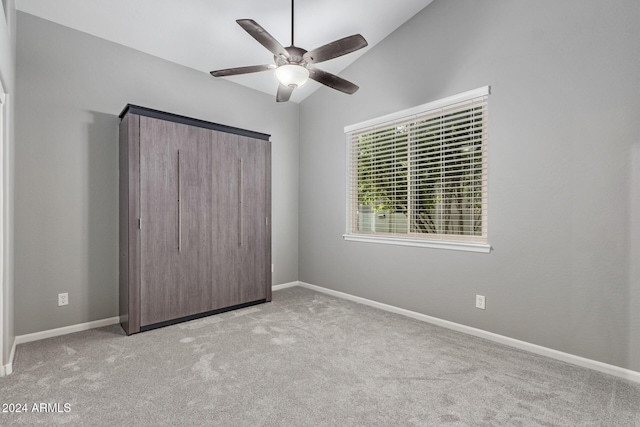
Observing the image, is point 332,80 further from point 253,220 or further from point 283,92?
point 253,220

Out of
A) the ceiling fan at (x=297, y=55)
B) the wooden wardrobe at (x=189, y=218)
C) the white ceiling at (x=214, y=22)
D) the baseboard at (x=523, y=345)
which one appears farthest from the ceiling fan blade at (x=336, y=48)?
the baseboard at (x=523, y=345)

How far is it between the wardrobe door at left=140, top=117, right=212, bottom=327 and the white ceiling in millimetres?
931

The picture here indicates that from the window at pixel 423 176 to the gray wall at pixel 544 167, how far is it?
12 centimetres

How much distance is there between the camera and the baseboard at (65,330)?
275 cm

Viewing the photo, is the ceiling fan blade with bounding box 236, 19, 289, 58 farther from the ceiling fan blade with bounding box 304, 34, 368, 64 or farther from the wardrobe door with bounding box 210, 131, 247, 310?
the wardrobe door with bounding box 210, 131, 247, 310

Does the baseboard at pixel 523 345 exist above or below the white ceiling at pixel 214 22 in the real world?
below

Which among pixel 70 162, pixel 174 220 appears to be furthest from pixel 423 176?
pixel 70 162

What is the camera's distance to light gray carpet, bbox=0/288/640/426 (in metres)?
1.76

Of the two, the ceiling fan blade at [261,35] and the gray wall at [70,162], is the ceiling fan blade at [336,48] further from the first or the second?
the gray wall at [70,162]

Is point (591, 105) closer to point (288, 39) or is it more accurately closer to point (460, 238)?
point (460, 238)

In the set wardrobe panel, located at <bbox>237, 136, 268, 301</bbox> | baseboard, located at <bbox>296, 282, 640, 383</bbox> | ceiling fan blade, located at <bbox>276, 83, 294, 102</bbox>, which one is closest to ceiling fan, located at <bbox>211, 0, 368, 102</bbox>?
ceiling fan blade, located at <bbox>276, 83, 294, 102</bbox>

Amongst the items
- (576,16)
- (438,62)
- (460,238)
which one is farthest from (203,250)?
(576,16)

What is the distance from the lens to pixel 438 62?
127 inches

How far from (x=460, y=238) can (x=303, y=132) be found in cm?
274
